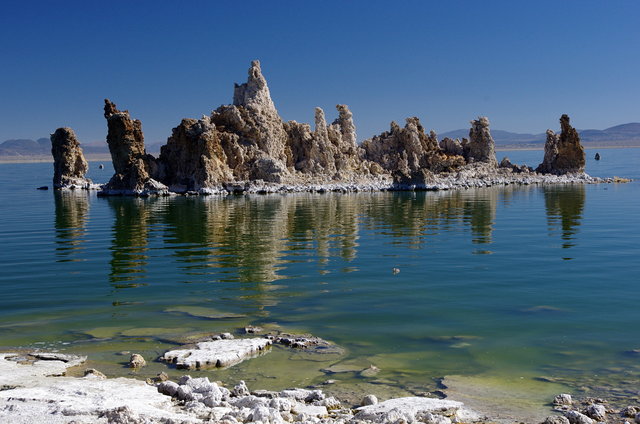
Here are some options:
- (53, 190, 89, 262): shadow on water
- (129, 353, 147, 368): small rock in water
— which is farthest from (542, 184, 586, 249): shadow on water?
(53, 190, 89, 262): shadow on water

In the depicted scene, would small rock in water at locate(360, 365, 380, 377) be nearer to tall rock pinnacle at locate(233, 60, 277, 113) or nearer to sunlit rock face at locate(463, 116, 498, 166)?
tall rock pinnacle at locate(233, 60, 277, 113)

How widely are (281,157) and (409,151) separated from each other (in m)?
25.0

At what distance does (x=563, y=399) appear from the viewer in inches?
374

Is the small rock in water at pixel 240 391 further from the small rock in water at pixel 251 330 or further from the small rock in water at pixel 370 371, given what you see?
the small rock in water at pixel 251 330

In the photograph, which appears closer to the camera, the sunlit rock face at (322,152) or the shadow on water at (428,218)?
the shadow on water at (428,218)

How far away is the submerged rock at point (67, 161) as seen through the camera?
8994cm

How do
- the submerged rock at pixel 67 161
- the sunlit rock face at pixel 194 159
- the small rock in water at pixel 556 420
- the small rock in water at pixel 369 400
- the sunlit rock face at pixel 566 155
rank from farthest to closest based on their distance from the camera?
the sunlit rock face at pixel 566 155
the submerged rock at pixel 67 161
the sunlit rock face at pixel 194 159
the small rock in water at pixel 369 400
the small rock in water at pixel 556 420

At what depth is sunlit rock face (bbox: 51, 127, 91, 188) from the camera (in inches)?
3545

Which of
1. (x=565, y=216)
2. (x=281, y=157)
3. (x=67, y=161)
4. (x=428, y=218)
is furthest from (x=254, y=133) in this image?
(x=565, y=216)

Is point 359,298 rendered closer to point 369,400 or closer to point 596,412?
point 369,400

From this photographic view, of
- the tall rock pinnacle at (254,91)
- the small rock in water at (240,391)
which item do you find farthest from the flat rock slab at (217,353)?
the tall rock pinnacle at (254,91)

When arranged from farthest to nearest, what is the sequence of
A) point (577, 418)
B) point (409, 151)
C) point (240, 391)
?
point (409, 151) → point (240, 391) → point (577, 418)

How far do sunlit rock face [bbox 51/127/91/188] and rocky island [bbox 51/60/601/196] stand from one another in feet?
0.50

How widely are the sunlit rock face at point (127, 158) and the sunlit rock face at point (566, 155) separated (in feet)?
212
